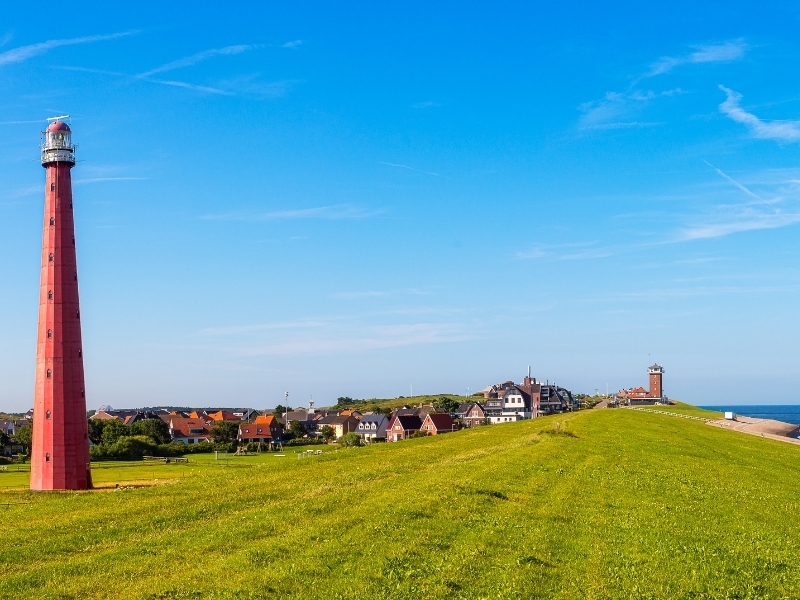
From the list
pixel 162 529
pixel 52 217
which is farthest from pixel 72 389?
pixel 162 529

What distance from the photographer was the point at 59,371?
44.5m

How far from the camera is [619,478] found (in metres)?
31.5

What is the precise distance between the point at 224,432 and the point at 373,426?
33284mm

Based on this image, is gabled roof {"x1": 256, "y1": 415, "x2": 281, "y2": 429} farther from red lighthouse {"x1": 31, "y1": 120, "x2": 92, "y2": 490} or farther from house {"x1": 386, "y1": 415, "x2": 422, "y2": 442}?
red lighthouse {"x1": 31, "y1": 120, "x2": 92, "y2": 490}

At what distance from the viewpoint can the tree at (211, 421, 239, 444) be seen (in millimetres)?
168000

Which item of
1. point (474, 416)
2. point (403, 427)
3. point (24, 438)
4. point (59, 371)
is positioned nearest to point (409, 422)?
point (403, 427)

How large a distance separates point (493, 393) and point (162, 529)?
176869 millimetres

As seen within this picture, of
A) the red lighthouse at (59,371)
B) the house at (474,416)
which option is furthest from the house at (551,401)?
the red lighthouse at (59,371)

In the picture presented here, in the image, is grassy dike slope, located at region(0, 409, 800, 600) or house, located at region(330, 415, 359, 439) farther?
house, located at region(330, 415, 359, 439)

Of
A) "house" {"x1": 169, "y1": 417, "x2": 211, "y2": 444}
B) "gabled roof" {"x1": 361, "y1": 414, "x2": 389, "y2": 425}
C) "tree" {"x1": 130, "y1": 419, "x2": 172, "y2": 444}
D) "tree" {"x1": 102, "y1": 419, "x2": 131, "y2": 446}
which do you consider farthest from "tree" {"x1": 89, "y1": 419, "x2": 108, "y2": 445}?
"gabled roof" {"x1": 361, "y1": 414, "x2": 389, "y2": 425}

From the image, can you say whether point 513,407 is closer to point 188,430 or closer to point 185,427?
point 188,430

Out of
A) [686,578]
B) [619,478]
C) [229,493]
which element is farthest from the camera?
[619,478]

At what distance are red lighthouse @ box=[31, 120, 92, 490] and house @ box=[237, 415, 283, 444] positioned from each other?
11872 cm

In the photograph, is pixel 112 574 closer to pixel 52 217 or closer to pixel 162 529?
pixel 162 529
